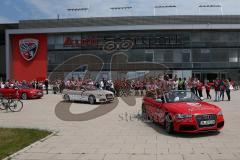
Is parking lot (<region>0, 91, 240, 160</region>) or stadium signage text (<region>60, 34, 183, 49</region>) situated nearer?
parking lot (<region>0, 91, 240, 160</region>)

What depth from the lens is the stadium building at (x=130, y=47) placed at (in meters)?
53.7

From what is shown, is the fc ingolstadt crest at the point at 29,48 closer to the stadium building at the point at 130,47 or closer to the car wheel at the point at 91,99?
the stadium building at the point at 130,47

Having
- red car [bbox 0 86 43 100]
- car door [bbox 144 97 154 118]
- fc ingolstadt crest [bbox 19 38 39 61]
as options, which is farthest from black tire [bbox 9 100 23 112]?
fc ingolstadt crest [bbox 19 38 39 61]

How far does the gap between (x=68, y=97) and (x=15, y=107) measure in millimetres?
6951

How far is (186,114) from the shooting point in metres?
12.1

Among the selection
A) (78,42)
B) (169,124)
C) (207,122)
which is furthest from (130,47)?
(207,122)

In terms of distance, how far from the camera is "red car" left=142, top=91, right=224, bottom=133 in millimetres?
11983

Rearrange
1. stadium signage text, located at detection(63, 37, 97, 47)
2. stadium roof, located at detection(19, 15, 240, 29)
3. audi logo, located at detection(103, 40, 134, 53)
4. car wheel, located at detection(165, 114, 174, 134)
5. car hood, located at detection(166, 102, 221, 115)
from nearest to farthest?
car hood, located at detection(166, 102, 221, 115) < car wheel, located at detection(165, 114, 174, 134) < audi logo, located at detection(103, 40, 134, 53) < stadium roof, located at detection(19, 15, 240, 29) < stadium signage text, located at detection(63, 37, 97, 47)

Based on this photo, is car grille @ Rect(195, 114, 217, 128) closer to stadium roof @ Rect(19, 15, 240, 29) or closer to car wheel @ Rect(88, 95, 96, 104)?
car wheel @ Rect(88, 95, 96, 104)

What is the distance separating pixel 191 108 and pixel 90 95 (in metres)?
14.5

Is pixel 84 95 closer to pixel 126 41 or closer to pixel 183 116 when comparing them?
pixel 183 116

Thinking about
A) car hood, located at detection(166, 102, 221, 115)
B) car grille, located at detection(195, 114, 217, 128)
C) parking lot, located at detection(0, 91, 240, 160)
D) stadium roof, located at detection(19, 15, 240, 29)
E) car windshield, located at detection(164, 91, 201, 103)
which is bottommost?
parking lot, located at detection(0, 91, 240, 160)

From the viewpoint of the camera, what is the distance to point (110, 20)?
186 ft

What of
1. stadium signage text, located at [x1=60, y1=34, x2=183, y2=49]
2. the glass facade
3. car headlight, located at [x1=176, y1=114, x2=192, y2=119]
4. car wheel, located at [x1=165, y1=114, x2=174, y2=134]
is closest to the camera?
car headlight, located at [x1=176, y1=114, x2=192, y2=119]
